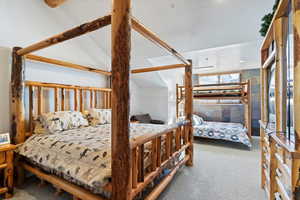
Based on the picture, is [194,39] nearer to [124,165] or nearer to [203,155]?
[203,155]

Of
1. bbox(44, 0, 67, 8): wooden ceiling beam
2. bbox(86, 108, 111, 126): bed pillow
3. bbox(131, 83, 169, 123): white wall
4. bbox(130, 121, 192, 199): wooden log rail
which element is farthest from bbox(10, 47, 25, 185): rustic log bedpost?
bbox(131, 83, 169, 123): white wall

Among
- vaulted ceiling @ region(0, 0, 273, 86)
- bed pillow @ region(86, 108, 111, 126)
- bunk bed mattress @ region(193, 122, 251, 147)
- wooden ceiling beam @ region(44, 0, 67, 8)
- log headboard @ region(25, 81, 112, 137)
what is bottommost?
bunk bed mattress @ region(193, 122, 251, 147)

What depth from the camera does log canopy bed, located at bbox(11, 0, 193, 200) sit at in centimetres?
103

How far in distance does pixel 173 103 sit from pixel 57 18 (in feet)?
13.7

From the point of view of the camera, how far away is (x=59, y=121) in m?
2.16

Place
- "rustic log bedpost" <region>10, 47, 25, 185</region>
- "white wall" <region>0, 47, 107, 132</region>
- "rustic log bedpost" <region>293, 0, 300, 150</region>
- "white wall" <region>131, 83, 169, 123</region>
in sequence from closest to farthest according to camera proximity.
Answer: "rustic log bedpost" <region>293, 0, 300, 150</region>
"rustic log bedpost" <region>10, 47, 25, 185</region>
"white wall" <region>0, 47, 107, 132</region>
"white wall" <region>131, 83, 169, 123</region>

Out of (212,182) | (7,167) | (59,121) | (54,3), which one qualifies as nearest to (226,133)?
(212,182)

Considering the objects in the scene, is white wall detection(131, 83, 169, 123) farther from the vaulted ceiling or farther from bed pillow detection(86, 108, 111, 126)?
the vaulted ceiling

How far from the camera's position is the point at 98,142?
5.17ft

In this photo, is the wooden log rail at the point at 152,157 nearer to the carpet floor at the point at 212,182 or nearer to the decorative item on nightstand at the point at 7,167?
the carpet floor at the point at 212,182

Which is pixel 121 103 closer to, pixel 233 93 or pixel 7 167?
pixel 7 167

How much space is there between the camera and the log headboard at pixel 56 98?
2.24m

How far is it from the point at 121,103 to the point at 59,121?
166cm

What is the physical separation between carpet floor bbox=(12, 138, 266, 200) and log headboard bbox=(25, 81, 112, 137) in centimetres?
91
